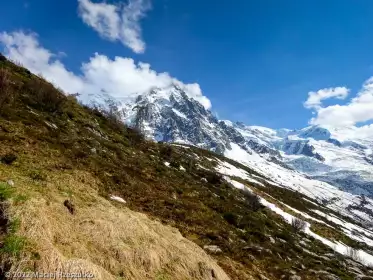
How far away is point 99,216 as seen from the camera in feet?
54.0

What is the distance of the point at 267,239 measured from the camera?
1409 inches

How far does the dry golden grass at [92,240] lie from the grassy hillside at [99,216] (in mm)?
39

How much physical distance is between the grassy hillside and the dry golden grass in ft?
0.13

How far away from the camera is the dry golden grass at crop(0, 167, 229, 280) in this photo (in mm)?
11852

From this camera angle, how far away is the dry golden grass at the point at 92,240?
1185cm

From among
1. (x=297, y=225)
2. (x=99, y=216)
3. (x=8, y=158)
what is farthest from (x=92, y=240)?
(x=297, y=225)

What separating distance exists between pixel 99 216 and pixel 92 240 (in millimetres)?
2206

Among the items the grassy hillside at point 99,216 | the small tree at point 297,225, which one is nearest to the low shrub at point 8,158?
the grassy hillside at point 99,216

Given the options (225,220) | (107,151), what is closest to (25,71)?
(107,151)

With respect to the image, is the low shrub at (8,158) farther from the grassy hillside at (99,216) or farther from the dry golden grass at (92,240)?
the dry golden grass at (92,240)

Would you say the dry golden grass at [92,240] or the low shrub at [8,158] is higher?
the low shrub at [8,158]

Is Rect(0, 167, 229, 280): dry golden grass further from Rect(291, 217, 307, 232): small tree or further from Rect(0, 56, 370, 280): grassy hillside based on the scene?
Rect(291, 217, 307, 232): small tree

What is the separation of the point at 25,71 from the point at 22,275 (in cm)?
5221

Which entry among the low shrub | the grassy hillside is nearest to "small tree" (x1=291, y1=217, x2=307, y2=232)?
the grassy hillside
